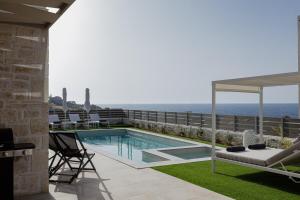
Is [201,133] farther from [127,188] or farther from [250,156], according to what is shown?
[127,188]

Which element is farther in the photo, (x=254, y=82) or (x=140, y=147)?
(x=140, y=147)

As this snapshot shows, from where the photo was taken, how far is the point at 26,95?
5.30 meters

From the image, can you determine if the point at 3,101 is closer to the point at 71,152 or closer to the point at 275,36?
the point at 71,152

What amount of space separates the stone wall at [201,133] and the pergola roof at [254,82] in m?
2.84

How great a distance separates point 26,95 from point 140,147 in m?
7.57

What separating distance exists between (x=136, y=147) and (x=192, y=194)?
7437 millimetres

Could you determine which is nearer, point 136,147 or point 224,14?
point 136,147

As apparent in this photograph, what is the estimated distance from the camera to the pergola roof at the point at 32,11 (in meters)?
4.21

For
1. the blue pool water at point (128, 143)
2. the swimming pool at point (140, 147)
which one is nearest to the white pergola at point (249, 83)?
the swimming pool at point (140, 147)

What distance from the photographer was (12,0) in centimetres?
404

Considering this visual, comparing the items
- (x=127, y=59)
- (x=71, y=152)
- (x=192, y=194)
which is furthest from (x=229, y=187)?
(x=127, y=59)

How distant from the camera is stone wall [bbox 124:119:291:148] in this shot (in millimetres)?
10188

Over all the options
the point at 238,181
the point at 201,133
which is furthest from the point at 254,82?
the point at 201,133

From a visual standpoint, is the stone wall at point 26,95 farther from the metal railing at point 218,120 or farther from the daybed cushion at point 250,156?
the metal railing at point 218,120
